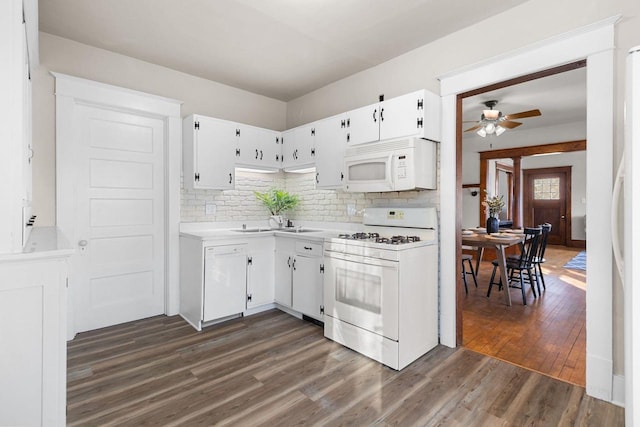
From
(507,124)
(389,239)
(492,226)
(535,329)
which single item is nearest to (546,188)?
(507,124)

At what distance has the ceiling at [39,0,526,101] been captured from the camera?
2.50m

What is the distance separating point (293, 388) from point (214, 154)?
2.55 m

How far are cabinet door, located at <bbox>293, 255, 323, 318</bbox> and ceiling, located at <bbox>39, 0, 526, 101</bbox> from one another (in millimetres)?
2069

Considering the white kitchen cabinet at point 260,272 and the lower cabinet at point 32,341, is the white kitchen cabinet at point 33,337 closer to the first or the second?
the lower cabinet at point 32,341

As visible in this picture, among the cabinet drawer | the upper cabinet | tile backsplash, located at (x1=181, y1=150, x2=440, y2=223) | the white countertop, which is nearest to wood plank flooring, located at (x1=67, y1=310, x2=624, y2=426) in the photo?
the cabinet drawer

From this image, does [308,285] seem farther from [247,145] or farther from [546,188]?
[546,188]

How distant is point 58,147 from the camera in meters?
3.01

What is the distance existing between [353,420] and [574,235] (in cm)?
993

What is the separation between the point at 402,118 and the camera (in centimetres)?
293

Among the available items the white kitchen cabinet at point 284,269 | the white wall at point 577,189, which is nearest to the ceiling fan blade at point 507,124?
the white kitchen cabinet at point 284,269

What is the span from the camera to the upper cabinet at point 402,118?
2811 mm

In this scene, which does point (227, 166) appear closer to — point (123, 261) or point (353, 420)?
point (123, 261)

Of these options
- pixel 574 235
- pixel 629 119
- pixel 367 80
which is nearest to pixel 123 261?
pixel 367 80

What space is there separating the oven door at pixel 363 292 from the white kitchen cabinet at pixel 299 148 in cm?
138
